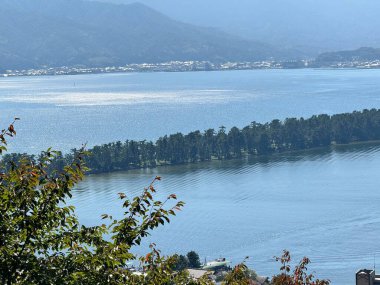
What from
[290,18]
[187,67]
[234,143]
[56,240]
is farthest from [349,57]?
[56,240]

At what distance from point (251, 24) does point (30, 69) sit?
56.9 meters

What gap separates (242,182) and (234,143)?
7017 mm

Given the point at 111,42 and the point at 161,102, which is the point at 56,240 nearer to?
the point at 161,102

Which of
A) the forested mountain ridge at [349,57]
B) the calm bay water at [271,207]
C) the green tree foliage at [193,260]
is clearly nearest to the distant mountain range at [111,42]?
the forested mountain ridge at [349,57]

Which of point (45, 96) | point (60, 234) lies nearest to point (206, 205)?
point (60, 234)

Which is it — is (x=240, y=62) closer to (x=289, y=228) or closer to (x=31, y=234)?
(x=289, y=228)

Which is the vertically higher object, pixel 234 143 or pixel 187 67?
pixel 187 67

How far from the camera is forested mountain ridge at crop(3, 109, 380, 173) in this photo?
109 ft

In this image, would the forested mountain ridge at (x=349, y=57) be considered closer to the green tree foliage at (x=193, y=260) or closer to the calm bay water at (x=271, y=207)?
the calm bay water at (x=271, y=207)

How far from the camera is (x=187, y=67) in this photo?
11350 cm

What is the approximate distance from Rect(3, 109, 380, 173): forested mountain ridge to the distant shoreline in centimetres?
7167

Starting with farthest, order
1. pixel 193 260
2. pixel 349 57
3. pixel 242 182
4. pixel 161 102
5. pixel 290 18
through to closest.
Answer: pixel 290 18 < pixel 349 57 < pixel 161 102 < pixel 242 182 < pixel 193 260

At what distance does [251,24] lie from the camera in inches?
6471

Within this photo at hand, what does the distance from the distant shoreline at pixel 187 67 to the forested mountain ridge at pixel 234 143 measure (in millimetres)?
71669
